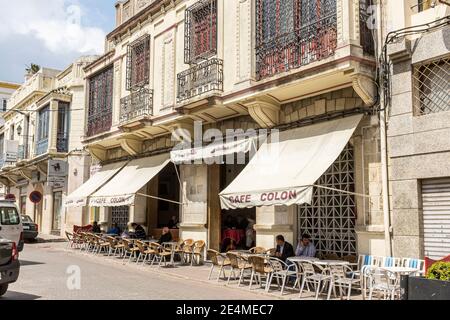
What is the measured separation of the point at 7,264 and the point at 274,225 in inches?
260

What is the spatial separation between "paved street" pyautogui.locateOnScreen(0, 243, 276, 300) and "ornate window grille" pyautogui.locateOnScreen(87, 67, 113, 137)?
23.0ft

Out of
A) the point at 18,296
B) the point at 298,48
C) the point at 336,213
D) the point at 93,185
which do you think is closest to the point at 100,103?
the point at 93,185

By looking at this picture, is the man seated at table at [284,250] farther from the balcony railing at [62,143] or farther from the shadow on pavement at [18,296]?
the balcony railing at [62,143]

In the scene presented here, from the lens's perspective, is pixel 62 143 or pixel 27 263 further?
pixel 62 143

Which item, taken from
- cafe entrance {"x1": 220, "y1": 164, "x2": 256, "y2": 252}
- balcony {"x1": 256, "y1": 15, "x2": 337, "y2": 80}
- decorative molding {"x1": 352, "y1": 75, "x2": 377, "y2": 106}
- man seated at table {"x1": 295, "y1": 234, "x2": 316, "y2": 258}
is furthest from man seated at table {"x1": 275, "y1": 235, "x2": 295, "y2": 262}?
balcony {"x1": 256, "y1": 15, "x2": 337, "y2": 80}

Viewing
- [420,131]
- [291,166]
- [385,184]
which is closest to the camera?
[420,131]

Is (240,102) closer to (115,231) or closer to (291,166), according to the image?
(291,166)

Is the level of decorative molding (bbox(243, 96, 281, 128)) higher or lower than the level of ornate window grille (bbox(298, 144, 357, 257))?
higher

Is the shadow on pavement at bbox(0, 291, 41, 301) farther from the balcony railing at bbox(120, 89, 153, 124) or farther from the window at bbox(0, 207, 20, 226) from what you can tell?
the balcony railing at bbox(120, 89, 153, 124)

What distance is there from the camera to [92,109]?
22.3 m

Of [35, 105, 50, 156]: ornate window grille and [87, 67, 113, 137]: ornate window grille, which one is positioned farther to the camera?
[35, 105, 50, 156]: ornate window grille

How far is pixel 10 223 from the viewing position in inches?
570

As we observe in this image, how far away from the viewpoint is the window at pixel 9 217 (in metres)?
14.4

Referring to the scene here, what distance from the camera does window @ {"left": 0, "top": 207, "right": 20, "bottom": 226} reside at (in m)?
14.4
